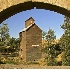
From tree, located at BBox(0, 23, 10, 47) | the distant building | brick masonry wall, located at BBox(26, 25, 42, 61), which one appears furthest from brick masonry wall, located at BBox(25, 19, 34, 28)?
tree, located at BBox(0, 23, 10, 47)

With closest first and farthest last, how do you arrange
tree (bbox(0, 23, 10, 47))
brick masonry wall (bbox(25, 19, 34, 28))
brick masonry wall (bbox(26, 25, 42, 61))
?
brick masonry wall (bbox(26, 25, 42, 61)) < brick masonry wall (bbox(25, 19, 34, 28)) < tree (bbox(0, 23, 10, 47))

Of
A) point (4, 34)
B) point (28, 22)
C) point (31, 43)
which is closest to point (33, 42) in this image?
point (31, 43)

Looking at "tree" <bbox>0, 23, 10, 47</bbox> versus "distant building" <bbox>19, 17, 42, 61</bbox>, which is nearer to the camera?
"distant building" <bbox>19, 17, 42, 61</bbox>

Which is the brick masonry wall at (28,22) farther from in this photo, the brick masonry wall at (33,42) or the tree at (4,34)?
the tree at (4,34)

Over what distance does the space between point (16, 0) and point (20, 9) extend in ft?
1.43

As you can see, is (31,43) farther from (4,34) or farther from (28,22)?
(4,34)

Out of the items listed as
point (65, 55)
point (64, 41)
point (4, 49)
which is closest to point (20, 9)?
point (65, 55)

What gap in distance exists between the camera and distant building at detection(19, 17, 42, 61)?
110 feet

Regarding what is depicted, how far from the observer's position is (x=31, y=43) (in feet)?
113

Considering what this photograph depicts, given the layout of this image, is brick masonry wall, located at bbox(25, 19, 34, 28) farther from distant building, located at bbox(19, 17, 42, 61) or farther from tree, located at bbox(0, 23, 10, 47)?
tree, located at bbox(0, 23, 10, 47)

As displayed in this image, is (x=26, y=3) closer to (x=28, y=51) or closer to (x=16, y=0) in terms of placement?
(x=16, y=0)

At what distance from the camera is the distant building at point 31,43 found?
Result: 110 feet

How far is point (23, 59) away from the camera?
3438 centimetres

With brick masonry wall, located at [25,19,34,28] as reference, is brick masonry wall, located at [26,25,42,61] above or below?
below
